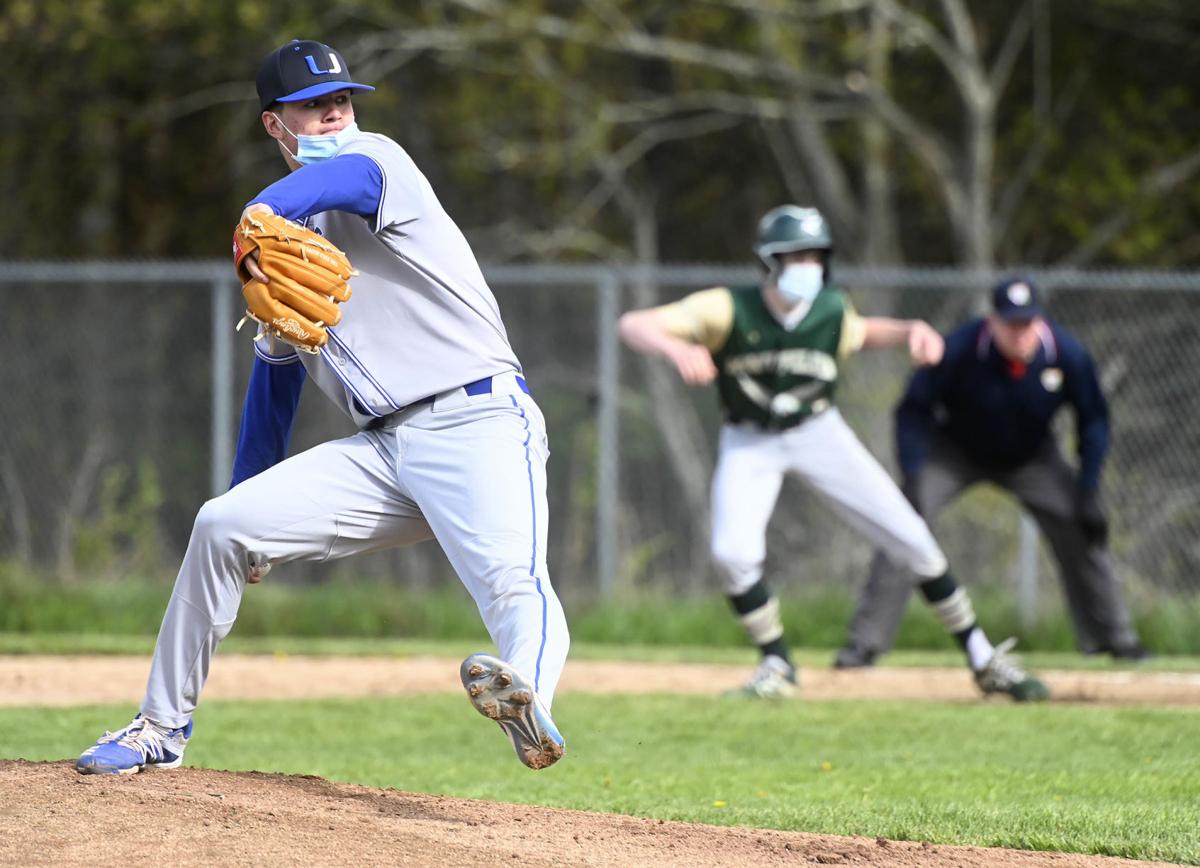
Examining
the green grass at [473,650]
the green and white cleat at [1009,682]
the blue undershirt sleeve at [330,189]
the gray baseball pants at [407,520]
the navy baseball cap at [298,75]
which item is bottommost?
the green grass at [473,650]

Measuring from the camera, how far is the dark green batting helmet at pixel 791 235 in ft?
28.6

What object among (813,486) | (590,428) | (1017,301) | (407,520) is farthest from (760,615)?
(590,428)

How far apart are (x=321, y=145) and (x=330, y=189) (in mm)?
458

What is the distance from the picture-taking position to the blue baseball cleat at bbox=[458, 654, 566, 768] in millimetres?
4473

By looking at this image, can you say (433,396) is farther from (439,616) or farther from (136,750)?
(439,616)

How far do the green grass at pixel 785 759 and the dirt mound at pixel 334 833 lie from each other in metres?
0.52

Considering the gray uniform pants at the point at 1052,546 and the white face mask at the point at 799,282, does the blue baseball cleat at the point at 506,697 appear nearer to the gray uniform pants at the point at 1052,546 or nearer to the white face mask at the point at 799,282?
the white face mask at the point at 799,282

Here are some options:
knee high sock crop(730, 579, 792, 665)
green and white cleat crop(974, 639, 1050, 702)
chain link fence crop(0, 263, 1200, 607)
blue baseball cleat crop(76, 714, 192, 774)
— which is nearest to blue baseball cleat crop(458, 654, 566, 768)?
blue baseball cleat crop(76, 714, 192, 774)

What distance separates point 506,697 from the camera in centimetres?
447

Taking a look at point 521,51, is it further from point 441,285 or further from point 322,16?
point 441,285

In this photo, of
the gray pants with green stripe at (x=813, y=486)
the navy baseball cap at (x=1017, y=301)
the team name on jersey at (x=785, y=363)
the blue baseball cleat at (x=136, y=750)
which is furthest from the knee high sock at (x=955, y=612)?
the blue baseball cleat at (x=136, y=750)

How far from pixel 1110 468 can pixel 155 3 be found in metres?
9.72

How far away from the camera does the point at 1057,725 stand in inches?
309

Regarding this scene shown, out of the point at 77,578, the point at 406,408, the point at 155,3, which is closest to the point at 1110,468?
the point at 77,578
